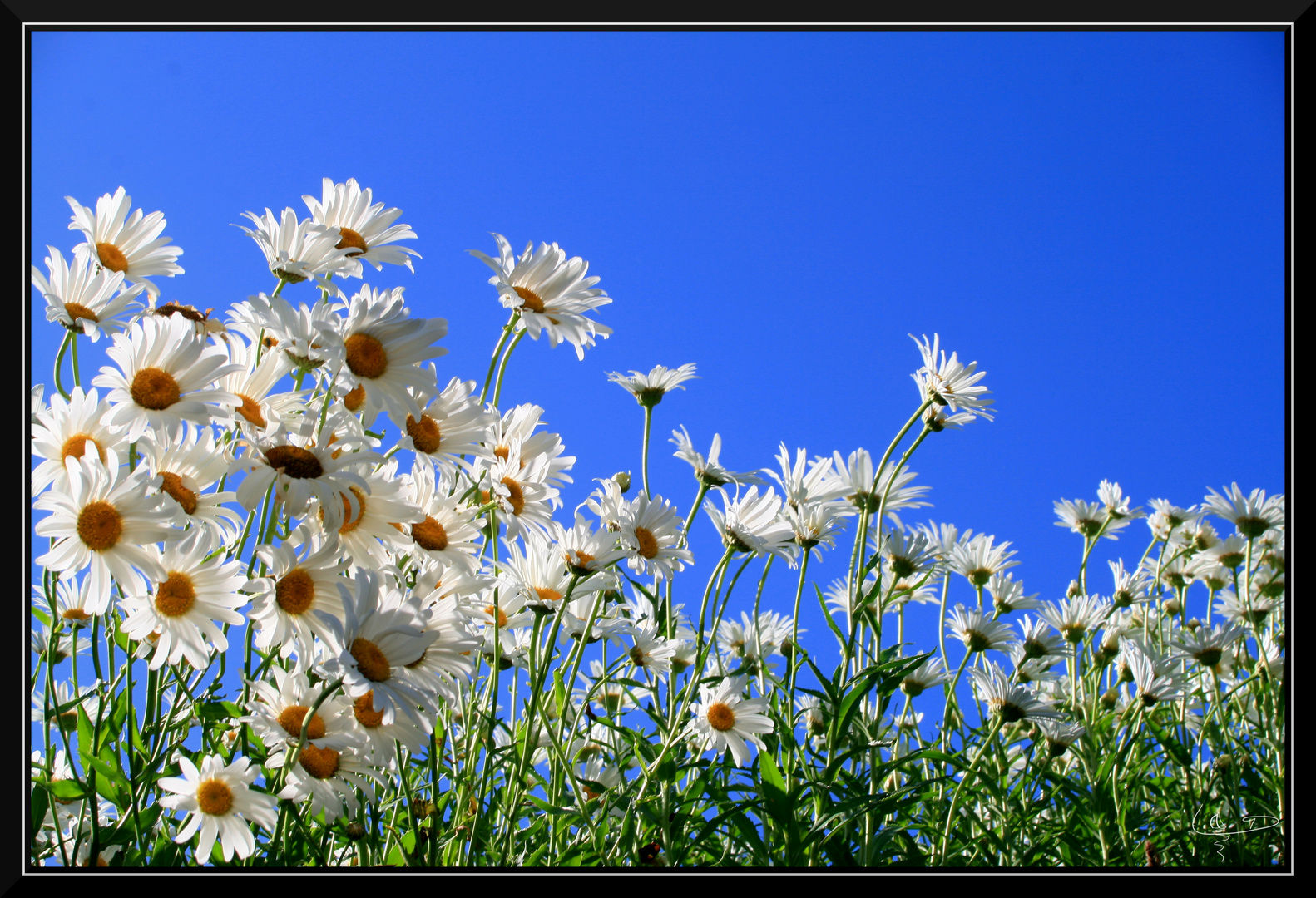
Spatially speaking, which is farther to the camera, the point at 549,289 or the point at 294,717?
the point at 549,289

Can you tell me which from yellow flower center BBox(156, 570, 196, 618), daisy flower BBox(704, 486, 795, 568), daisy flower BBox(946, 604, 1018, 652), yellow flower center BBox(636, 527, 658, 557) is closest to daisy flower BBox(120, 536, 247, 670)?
yellow flower center BBox(156, 570, 196, 618)

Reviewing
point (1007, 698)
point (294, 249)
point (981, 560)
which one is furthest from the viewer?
point (981, 560)

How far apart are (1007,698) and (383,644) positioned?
1109 mm

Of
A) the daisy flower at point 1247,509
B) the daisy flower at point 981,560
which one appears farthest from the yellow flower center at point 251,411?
the daisy flower at point 1247,509

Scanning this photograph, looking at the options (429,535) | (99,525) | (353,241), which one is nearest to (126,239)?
(353,241)

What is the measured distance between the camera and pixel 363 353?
843 mm

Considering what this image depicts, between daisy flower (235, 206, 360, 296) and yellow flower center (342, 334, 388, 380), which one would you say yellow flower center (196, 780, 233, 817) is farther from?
daisy flower (235, 206, 360, 296)

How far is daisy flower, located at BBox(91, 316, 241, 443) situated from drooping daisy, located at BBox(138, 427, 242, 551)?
0.11 feet

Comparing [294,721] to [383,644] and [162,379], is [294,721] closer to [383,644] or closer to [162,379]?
[383,644]

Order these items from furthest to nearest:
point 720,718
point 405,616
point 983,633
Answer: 1. point 983,633
2. point 720,718
3. point 405,616

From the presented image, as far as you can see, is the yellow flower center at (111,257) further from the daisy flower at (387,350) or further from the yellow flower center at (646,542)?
the yellow flower center at (646,542)
